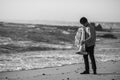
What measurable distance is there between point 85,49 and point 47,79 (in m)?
1.28

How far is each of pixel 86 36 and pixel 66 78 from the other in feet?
4.06

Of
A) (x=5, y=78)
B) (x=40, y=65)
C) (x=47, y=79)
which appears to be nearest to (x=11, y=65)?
(x=40, y=65)

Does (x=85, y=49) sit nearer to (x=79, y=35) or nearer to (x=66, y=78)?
(x=79, y=35)

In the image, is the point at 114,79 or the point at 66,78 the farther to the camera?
the point at 66,78

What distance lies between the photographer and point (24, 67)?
336 inches

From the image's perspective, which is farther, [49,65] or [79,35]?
[49,65]

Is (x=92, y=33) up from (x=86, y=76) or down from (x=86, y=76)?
up

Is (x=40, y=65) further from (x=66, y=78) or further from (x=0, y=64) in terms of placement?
(x=66, y=78)

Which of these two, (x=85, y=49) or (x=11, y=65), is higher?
(x=85, y=49)

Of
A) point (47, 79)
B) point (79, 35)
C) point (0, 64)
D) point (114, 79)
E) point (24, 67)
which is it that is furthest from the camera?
point (0, 64)

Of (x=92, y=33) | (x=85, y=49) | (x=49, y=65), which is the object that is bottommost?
(x=49, y=65)

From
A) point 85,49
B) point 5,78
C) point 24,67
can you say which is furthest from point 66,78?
point 24,67

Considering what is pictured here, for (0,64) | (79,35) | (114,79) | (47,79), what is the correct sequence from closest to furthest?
(114,79) → (47,79) → (79,35) → (0,64)

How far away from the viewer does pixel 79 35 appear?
245 inches
